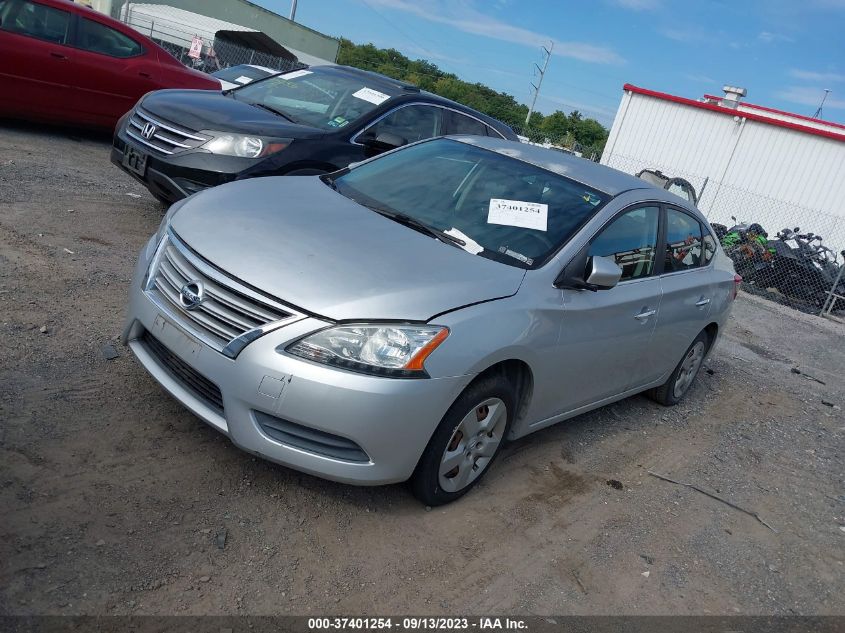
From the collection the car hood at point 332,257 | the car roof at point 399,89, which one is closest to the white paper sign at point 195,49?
the car roof at point 399,89

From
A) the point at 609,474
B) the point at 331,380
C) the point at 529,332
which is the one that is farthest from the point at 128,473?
the point at 609,474

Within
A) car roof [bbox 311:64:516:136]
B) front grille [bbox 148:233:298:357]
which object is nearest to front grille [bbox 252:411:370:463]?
front grille [bbox 148:233:298:357]

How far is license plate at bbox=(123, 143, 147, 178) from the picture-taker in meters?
6.31

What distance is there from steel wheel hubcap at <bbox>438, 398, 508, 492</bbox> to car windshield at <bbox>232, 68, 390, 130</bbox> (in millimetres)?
3969

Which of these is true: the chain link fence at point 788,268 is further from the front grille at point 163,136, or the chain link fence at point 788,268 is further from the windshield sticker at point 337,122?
the front grille at point 163,136

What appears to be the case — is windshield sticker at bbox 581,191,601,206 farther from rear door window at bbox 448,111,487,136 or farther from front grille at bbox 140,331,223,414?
rear door window at bbox 448,111,487,136

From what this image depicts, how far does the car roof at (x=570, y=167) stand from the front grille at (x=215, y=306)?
2267 mm

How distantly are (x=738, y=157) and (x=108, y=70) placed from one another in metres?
18.3

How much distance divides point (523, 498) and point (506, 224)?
149 cm

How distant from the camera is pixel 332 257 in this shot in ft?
11.0

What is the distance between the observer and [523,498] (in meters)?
4.01

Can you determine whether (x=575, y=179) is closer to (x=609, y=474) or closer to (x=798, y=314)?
(x=609, y=474)

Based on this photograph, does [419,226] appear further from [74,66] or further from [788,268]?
[788,268]

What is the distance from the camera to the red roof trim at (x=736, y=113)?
19.8 meters
